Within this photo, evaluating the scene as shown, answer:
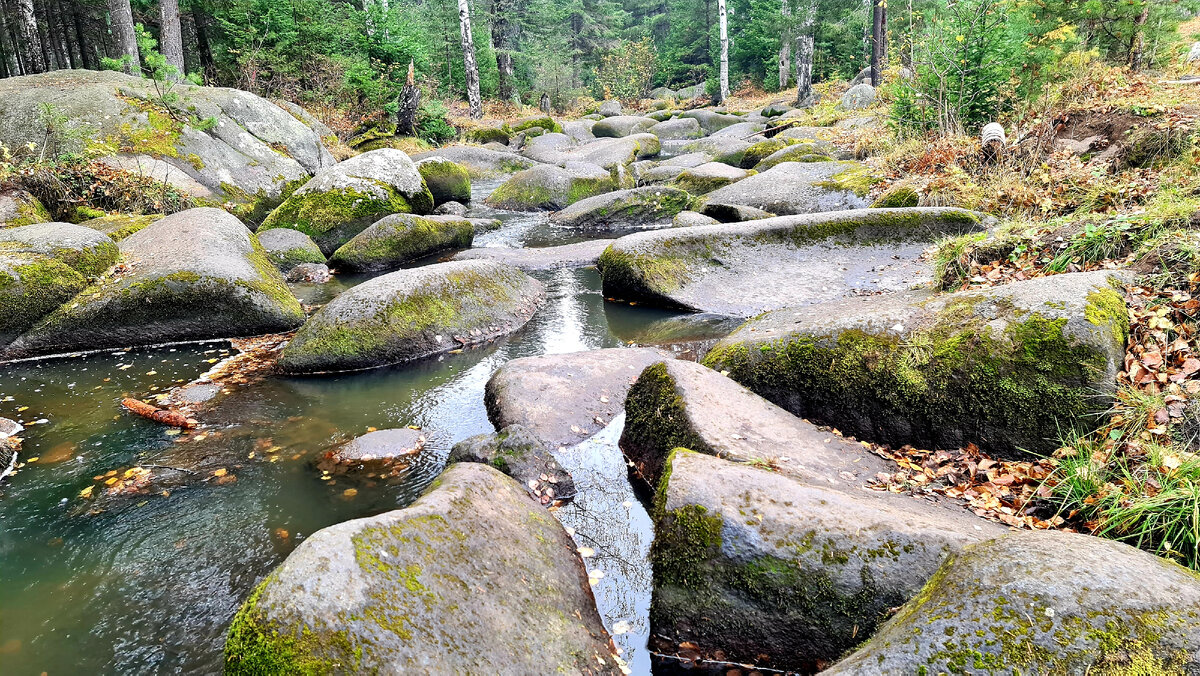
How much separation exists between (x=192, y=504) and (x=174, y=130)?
420 inches

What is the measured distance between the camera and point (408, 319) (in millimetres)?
6562

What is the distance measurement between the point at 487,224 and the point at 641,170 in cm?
533

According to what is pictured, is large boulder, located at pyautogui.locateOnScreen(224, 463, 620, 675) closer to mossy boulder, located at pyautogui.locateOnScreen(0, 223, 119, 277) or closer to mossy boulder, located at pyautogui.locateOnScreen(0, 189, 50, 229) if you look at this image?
mossy boulder, located at pyautogui.locateOnScreen(0, 223, 119, 277)

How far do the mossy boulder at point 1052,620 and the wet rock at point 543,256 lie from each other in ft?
26.3

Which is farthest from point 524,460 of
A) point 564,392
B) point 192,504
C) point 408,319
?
point 408,319

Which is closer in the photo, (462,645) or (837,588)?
(462,645)

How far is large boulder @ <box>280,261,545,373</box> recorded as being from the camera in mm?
6141

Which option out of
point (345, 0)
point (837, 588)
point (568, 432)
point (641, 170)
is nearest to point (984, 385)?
point (837, 588)

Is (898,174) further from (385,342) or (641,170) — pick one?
(385,342)

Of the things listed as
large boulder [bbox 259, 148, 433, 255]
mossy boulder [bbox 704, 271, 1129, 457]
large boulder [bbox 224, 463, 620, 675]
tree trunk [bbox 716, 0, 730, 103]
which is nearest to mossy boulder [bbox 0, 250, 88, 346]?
large boulder [bbox 259, 148, 433, 255]

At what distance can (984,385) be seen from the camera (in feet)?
12.2

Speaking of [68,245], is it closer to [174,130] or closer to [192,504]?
[192,504]

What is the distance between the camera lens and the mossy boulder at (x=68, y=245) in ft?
22.1

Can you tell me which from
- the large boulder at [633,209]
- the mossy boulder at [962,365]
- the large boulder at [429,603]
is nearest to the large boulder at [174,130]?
the large boulder at [633,209]
